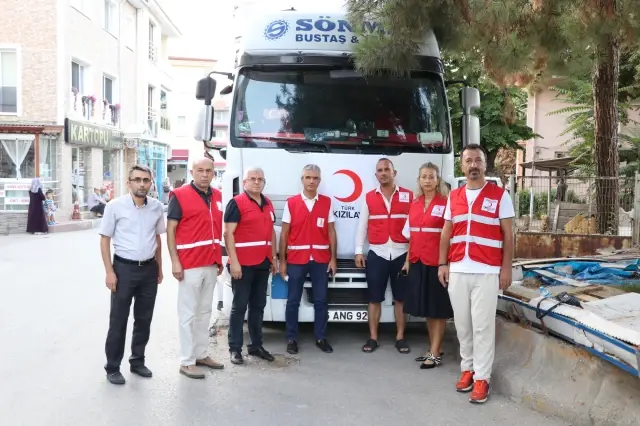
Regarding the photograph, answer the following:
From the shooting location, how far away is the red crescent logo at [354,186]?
6.20m

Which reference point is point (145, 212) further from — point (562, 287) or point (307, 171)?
point (562, 287)

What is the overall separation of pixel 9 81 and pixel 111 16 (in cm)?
723

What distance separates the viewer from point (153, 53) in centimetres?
3234

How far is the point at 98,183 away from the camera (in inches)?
985

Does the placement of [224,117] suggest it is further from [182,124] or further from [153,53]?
[182,124]

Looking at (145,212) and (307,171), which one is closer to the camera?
(145,212)

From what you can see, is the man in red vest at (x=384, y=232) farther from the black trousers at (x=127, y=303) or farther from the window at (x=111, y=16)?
the window at (x=111, y=16)

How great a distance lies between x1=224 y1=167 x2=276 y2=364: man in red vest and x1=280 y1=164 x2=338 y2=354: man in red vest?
237 millimetres

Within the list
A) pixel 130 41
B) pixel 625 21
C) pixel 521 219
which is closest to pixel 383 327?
pixel 625 21

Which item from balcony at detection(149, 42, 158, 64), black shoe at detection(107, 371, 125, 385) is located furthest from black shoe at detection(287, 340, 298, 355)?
balcony at detection(149, 42, 158, 64)

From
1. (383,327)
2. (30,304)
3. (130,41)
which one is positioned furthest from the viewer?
(130,41)

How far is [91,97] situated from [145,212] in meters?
20.2

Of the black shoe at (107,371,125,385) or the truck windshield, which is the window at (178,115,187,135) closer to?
the truck windshield

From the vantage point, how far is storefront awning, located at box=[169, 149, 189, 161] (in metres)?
46.1
